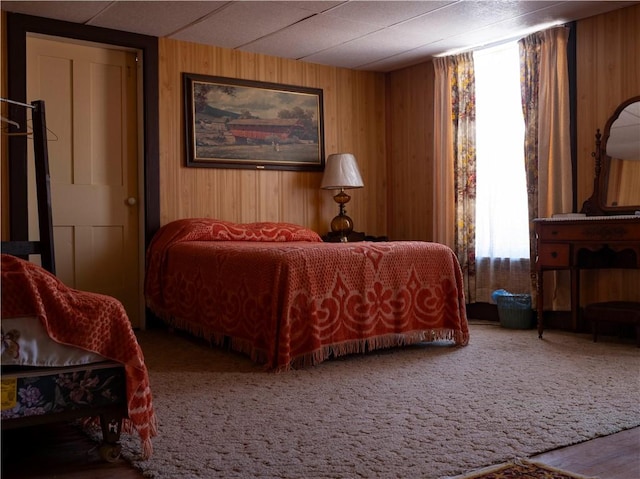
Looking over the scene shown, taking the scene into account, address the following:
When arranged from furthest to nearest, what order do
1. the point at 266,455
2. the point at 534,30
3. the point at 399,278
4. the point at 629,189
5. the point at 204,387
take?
the point at 534,30, the point at 629,189, the point at 399,278, the point at 204,387, the point at 266,455

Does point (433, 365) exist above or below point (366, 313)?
below

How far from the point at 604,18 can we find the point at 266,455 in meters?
3.76

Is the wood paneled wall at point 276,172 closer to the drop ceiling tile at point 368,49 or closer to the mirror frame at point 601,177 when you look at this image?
the drop ceiling tile at point 368,49

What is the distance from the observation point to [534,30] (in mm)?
4656

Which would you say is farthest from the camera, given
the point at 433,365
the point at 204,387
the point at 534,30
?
the point at 534,30

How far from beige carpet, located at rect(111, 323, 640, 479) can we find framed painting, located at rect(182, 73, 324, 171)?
1851 mm

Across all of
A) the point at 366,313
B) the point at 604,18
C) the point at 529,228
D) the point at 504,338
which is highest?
the point at 604,18

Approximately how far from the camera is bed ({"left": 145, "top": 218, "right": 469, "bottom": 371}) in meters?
3.28

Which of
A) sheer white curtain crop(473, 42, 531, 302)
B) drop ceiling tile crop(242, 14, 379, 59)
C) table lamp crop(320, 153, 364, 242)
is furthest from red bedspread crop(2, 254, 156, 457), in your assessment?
sheer white curtain crop(473, 42, 531, 302)

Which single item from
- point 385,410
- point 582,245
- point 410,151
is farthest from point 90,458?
point 410,151

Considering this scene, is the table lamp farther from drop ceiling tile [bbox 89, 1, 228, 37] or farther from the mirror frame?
the mirror frame

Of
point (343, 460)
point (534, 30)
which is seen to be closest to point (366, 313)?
point (343, 460)

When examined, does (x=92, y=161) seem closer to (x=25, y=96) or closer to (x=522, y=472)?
(x=25, y=96)

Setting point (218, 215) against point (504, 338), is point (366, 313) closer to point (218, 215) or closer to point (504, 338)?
point (504, 338)
